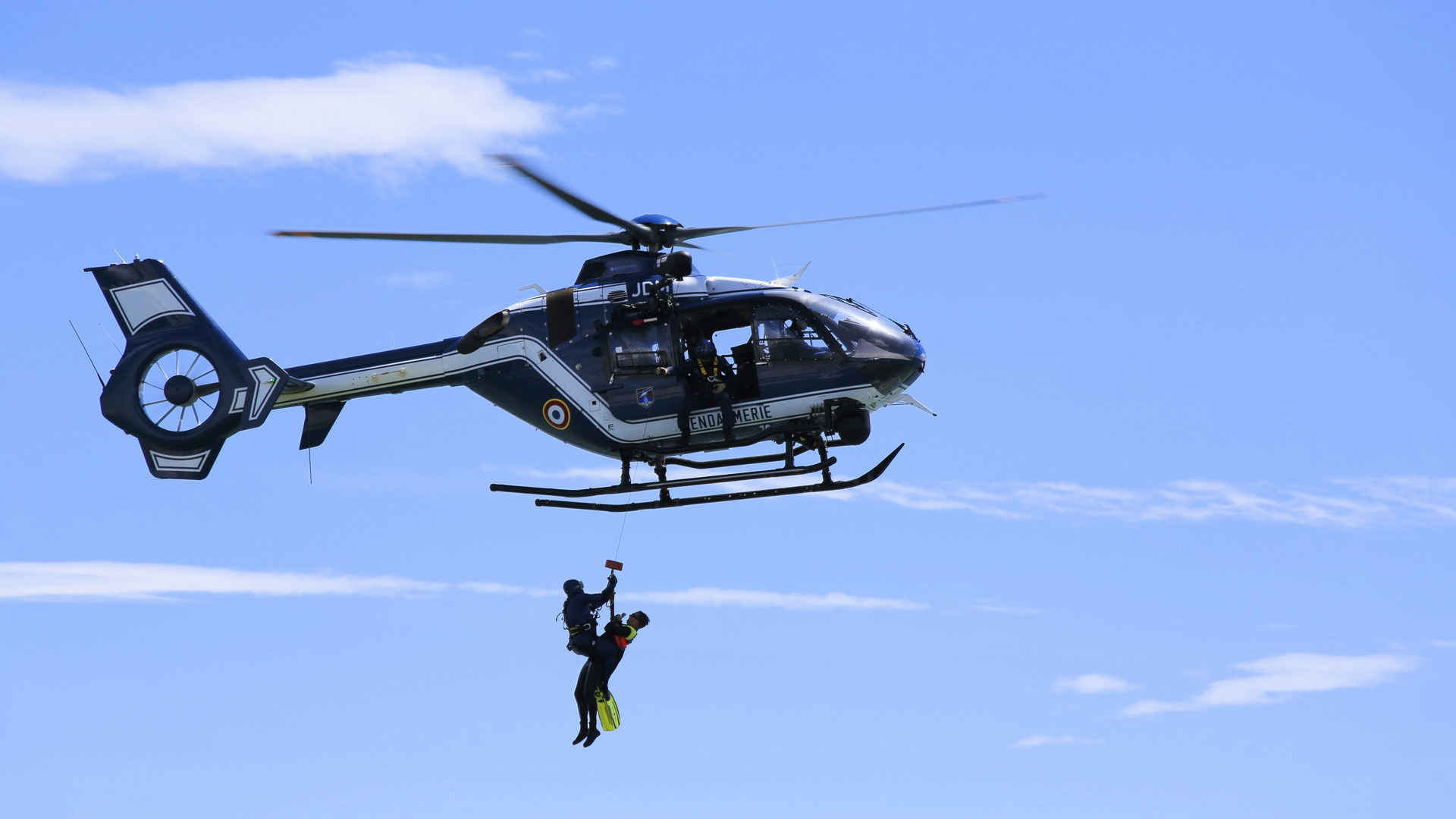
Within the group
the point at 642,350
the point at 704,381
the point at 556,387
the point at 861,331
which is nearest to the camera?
the point at 861,331

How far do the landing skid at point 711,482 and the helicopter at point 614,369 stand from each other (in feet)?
0.09

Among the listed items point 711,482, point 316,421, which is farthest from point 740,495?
point 316,421

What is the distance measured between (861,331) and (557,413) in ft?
16.8

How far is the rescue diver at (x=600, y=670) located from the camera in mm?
25766

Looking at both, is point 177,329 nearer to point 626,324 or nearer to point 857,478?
point 626,324

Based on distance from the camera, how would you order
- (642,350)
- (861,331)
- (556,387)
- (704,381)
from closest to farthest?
(861,331), (704,381), (642,350), (556,387)

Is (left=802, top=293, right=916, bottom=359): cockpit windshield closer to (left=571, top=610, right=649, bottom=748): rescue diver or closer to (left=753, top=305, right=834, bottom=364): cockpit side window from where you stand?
(left=753, top=305, right=834, bottom=364): cockpit side window

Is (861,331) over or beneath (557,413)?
over

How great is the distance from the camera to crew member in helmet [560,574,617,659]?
25.7 meters

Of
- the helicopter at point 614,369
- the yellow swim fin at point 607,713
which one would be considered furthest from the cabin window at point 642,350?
the yellow swim fin at point 607,713

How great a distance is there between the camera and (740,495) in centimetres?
2527

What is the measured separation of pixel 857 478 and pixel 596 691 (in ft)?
17.8

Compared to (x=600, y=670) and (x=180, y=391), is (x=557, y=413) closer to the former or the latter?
(x=600, y=670)

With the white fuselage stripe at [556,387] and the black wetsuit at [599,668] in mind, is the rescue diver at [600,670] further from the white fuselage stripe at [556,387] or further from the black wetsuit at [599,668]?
the white fuselage stripe at [556,387]
